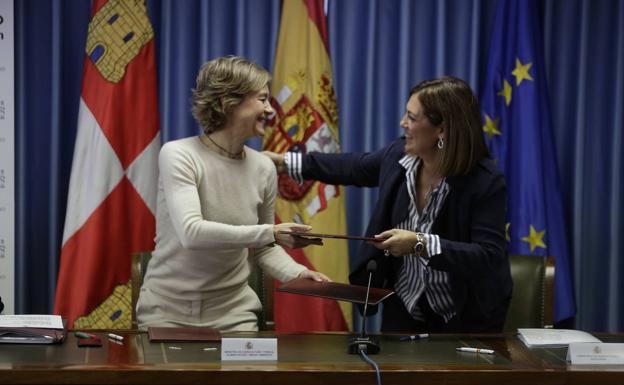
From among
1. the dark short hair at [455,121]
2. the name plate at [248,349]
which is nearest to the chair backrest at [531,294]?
the dark short hair at [455,121]

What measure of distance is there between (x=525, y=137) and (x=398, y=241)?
1.43m

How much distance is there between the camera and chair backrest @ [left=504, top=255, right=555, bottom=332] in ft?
10.3

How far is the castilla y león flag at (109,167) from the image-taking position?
358 centimetres

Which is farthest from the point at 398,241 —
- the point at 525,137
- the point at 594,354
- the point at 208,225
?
the point at 525,137

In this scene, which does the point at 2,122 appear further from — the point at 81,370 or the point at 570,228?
the point at 570,228

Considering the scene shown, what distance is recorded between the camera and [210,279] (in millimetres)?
2848

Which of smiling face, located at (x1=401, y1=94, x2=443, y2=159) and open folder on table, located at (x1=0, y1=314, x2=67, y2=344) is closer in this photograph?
open folder on table, located at (x1=0, y1=314, x2=67, y2=344)

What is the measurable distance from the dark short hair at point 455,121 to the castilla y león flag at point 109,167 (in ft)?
4.60

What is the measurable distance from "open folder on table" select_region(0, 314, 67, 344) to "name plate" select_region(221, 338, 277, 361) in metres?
0.51

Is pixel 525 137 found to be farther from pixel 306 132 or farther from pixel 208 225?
pixel 208 225

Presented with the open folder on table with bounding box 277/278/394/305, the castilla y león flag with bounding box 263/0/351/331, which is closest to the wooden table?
the open folder on table with bounding box 277/278/394/305

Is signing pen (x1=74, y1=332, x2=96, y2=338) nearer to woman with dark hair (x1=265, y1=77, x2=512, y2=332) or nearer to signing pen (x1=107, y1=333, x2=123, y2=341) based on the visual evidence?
signing pen (x1=107, y1=333, x2=123, y2=341)

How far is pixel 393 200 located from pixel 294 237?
0.49 metres
